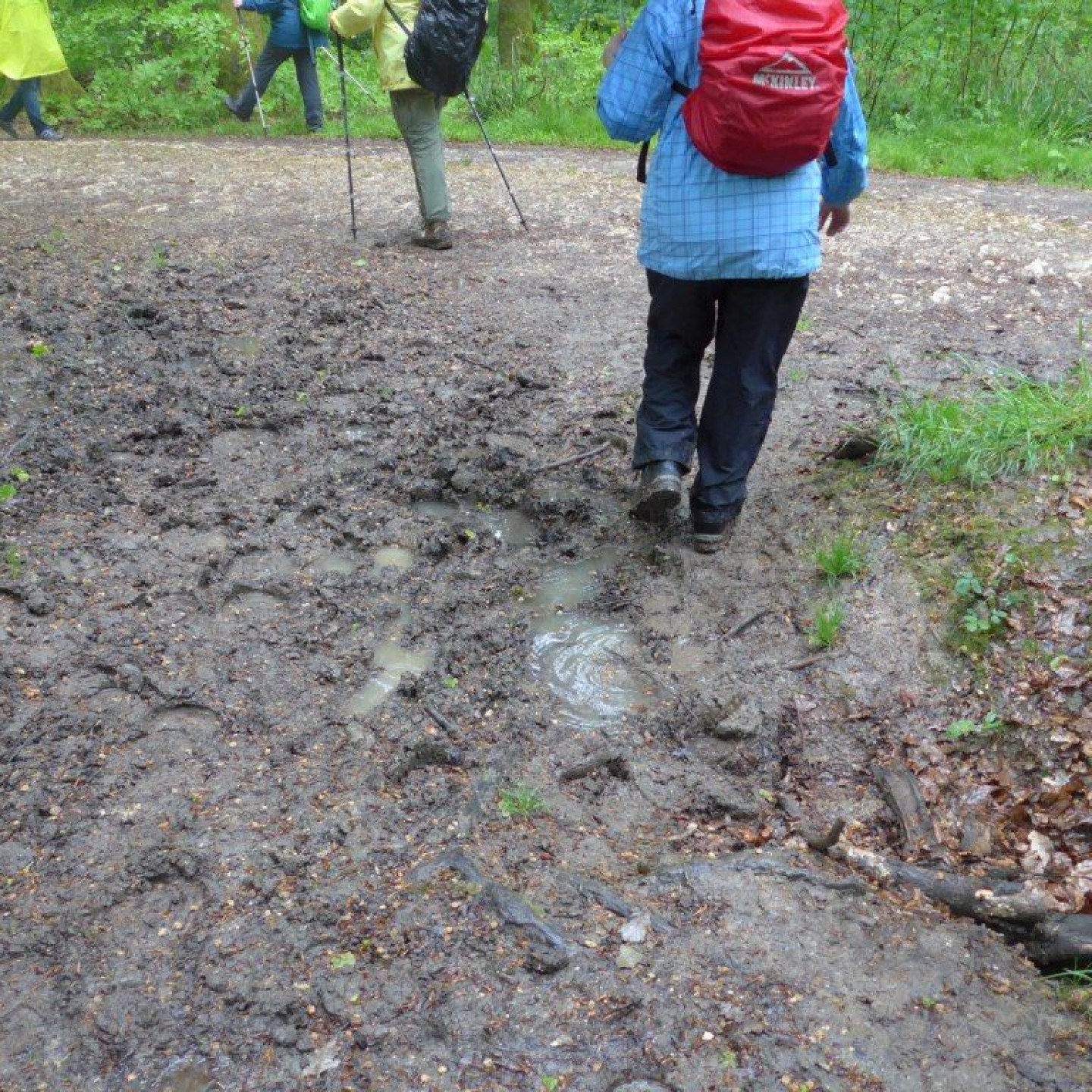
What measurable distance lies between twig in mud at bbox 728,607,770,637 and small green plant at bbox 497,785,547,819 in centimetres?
113

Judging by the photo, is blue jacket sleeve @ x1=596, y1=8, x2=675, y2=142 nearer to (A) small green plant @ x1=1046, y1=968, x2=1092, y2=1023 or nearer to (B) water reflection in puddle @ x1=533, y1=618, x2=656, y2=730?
(B) water reflection in puddle @ x1=533, y1=618, x2=656, y2=730

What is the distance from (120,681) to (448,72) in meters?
5.02

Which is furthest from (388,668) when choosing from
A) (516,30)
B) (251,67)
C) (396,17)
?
(516,30)

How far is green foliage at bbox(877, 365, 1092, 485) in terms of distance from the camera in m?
4.34

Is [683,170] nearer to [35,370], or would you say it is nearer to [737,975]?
[737,975]

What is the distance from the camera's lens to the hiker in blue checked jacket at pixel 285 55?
37.5 feet

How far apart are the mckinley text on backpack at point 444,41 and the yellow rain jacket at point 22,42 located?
6783 millimetres

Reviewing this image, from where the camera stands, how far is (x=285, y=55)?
12156 mm

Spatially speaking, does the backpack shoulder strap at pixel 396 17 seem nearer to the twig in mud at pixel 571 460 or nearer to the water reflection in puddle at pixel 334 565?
the twig in mud at pixel 571 460

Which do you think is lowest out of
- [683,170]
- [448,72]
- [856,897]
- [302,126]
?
[302,126]

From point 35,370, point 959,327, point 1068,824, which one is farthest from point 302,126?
point 1068,824

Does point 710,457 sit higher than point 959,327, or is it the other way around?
point 710,457

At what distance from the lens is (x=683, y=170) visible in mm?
3842

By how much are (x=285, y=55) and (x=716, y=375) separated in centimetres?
999
